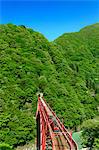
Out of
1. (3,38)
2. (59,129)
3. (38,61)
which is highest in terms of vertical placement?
(3,38)

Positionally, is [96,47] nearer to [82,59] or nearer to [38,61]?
[82,59]

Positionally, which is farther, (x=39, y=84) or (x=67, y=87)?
(x=67, y=87)

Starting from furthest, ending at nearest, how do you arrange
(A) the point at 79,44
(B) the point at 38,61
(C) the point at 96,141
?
1. (A) the point at 79,44
2. (B) the point at 38,61
3. (C) the point at 96,141

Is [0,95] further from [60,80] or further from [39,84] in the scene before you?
[60,80]

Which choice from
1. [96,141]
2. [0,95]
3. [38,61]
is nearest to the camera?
[96,141]

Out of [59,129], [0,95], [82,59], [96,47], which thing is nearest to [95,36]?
[96,47]

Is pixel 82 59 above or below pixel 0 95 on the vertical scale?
above

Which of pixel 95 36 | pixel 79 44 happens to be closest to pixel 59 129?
pixel 79 44
